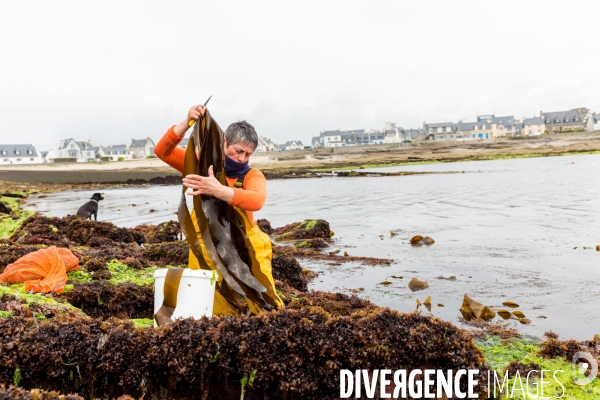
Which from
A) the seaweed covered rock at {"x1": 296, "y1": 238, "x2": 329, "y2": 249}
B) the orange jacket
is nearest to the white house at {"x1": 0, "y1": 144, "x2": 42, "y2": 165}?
the seaweed covered rock at {"x1": 296, "y1": 238, "x2": 329, "y2": 249}

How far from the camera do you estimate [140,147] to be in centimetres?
12662

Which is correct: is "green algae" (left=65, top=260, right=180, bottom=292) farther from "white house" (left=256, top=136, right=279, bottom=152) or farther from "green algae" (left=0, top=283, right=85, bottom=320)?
"white house" (left=256, top=136, right=279, bottom=152)

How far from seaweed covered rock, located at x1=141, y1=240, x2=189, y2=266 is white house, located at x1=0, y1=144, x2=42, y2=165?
108723mm

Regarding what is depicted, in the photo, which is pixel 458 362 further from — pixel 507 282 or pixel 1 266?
pixel 1 266

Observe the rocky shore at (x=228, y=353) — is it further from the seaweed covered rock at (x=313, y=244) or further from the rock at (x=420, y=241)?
A: the seaweed covered rock at (x=313, y=244)

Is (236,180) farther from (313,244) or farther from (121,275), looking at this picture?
(313,244)

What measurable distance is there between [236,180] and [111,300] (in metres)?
2.80

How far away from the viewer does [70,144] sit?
118 m

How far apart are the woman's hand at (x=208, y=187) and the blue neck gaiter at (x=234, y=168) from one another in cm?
46

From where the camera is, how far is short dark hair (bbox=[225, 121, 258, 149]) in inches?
179

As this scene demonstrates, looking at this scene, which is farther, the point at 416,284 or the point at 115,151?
the point at 115,151

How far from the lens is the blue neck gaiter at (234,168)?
15.3ft

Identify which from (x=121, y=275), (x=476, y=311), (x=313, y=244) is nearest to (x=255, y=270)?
(x=121, y=275)

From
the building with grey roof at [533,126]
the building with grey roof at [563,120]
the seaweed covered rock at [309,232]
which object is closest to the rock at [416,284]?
the seaweed covered rock at [309,232]
